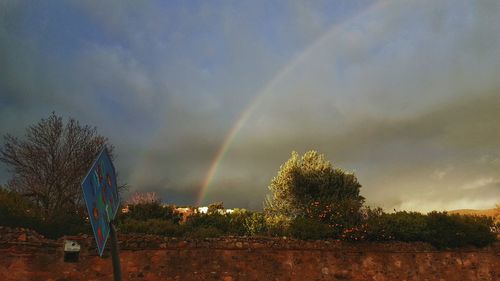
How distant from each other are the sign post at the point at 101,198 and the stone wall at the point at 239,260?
11.8m

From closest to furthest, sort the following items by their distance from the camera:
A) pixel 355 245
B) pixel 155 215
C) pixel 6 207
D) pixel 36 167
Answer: pixel 6 207 < pixel 355 245 < pixel 155 215 < pixel 36 167

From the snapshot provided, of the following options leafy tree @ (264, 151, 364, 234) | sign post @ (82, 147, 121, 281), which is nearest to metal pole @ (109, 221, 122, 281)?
sign post @ (82, 147, 121, 281)

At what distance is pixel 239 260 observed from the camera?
1609 cm

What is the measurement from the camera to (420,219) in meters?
20.3

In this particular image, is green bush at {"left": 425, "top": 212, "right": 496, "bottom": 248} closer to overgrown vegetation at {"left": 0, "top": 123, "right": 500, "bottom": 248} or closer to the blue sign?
overgrown vegetation at {"left": 0, "top": 123, "right": 500, "bottom": 248}

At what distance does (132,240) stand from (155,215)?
8.45 m

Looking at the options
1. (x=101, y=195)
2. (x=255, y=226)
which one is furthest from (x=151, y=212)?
(x=101, y=195)

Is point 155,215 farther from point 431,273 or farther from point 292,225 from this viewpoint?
point 431,273

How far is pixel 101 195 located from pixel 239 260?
13.9m

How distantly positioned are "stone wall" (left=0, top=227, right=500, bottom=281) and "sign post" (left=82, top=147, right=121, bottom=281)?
11.8 metres

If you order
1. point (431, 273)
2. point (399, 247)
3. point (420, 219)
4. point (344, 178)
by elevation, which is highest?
point (344, 178)

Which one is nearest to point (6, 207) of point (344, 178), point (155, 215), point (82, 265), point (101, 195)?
point (82, 265)

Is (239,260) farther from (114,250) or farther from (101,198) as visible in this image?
(101,198)

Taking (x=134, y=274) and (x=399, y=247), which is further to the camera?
(x=399, y=247)
